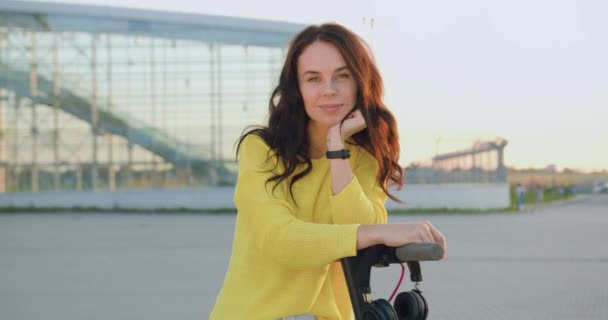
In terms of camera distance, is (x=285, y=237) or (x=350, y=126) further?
(x=350, y=126)

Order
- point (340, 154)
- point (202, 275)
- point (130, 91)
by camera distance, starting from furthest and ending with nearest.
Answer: point (130, 91) < point (202, 275) < point (340, 154)

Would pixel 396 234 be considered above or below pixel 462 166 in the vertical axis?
above

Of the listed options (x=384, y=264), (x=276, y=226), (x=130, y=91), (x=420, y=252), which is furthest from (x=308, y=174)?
(x=130, y=91)

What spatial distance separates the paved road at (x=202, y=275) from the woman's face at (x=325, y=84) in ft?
15.4

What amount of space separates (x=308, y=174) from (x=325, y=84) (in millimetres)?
269

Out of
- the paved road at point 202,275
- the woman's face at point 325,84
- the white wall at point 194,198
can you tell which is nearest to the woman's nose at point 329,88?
the woman's face at point 325,84

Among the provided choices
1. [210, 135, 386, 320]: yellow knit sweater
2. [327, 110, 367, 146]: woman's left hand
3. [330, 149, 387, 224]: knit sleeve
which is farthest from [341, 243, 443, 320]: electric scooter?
[327, 110, 367, 146]: woman's left hand

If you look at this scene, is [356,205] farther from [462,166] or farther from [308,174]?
[462,166]

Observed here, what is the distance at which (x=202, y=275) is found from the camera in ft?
33.8

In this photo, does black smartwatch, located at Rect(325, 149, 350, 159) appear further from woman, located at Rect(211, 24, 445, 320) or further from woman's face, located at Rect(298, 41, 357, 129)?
woman's face, located at Rect(298, 41, 357, 129)

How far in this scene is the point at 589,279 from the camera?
31.7ft

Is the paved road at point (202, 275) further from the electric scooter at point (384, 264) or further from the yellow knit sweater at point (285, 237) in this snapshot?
the electric scooter at point (384, 264)

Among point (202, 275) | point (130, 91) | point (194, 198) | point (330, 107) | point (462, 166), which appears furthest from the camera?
point (130, 91)

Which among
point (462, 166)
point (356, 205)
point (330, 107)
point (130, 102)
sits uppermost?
point (130, 102)
